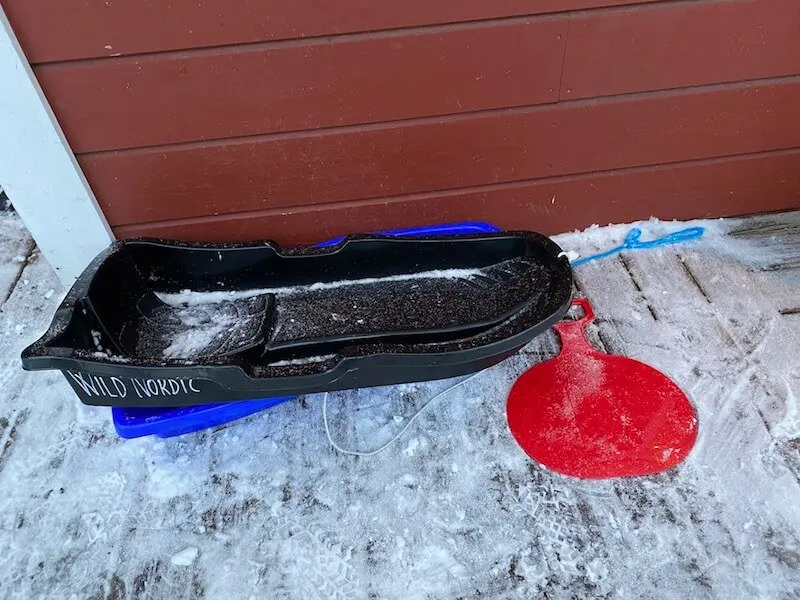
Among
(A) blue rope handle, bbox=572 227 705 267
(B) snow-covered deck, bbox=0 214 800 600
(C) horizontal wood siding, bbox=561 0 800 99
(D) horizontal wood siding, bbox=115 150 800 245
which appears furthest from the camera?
(A) blue rope handle, bbox=572 227 705 267

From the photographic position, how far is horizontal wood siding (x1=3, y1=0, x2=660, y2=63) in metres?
0.99

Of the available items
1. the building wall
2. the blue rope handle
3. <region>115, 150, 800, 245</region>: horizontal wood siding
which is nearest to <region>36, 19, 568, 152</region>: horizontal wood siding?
the building wall

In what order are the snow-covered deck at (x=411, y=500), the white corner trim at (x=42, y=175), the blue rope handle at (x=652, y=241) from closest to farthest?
the snow-covered deck at (x=411, y=500) < the white corner trim at (x=42, y=175) < the blue rope handle at (x=652, y=241)

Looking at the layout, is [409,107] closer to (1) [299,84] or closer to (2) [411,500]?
(1) [299,84]

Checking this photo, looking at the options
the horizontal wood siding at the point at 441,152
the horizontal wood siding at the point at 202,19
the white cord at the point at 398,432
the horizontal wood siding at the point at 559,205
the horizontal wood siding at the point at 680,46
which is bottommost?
the white cord at the point at 398,432

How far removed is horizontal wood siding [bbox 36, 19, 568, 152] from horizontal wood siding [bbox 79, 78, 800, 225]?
4 centimetres

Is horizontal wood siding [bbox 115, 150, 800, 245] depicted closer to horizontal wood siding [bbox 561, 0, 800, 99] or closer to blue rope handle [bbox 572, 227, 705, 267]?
blue rope handle [bbox 572, 227, 705, 267]

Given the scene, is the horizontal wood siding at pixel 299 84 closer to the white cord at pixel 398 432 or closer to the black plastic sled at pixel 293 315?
the black plastic sled at pixel 293 315

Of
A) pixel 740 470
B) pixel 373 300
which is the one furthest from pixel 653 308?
pixel 373 300

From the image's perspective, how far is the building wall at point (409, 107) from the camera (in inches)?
41.5

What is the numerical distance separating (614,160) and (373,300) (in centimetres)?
64

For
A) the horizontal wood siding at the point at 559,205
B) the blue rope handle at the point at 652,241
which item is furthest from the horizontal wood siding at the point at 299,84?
the blue rope handle at the point at 652,241

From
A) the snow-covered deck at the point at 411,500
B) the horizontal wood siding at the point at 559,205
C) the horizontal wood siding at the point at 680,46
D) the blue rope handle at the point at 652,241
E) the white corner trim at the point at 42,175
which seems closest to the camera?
the snow-covered deck at the point at 411,500

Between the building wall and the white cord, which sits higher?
the building wall
